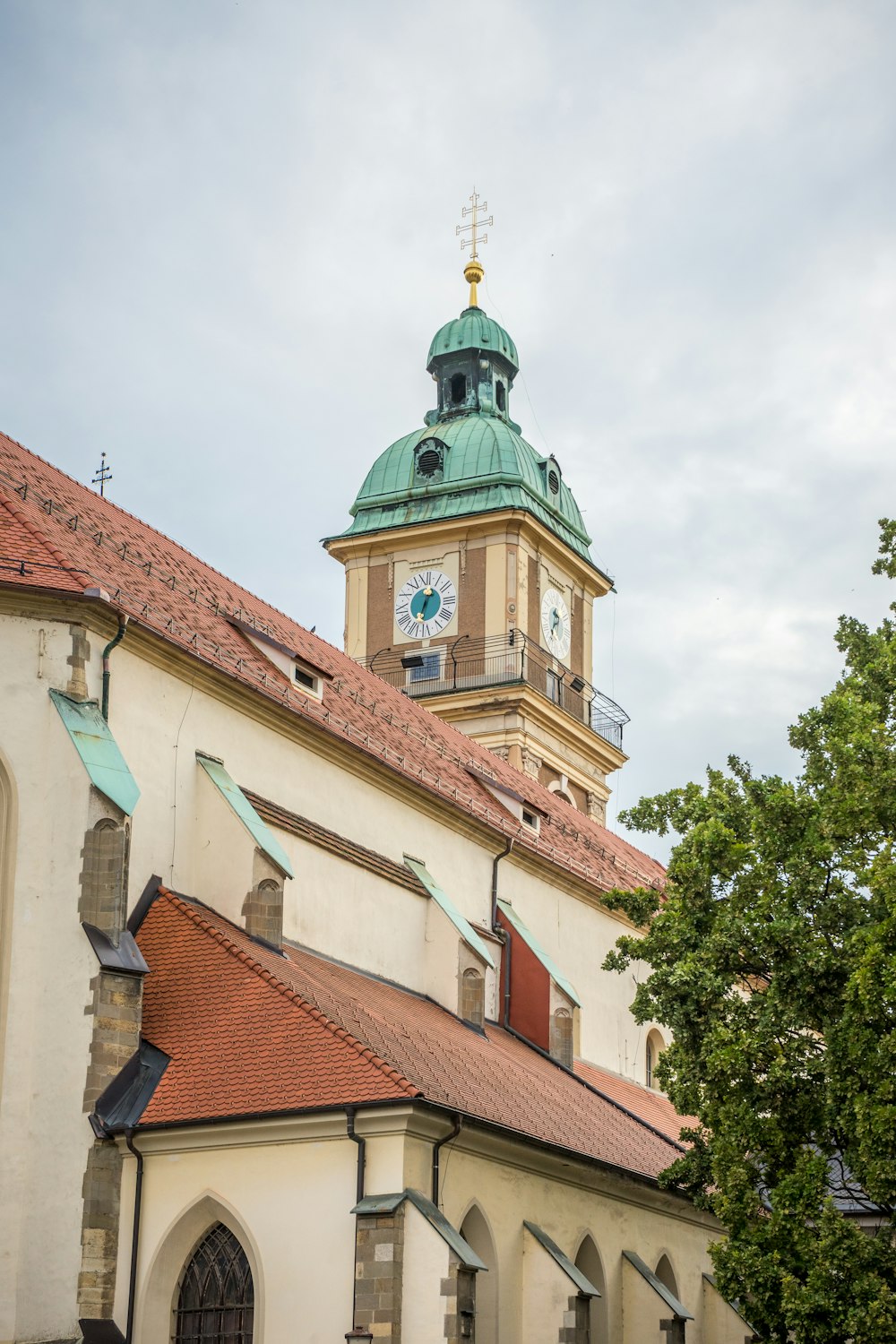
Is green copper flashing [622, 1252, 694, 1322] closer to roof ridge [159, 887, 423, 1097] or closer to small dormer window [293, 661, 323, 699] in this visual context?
roof ridge [159, 887, 423, 1097]

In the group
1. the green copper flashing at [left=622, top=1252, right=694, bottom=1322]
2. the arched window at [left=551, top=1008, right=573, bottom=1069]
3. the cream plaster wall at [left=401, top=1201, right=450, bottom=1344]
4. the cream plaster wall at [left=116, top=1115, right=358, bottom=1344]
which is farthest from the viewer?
the arched window at [left=551, top=1008, right=573, bottom=1069]

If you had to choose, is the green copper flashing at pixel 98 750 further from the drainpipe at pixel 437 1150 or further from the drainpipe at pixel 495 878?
the drainpipe at pixel 495 878

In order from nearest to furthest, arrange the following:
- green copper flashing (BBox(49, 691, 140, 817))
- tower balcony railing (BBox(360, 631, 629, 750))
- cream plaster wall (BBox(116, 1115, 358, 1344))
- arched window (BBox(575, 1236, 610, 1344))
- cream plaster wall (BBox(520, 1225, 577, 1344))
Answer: cream plaster wall (BBox(116, 1115, 358, 1344)) < green copper flashing (BBox(49, 691, 140, 817)) < cream plaster wall (BBox(520, 1225, 577, 1344)) < arched window (BBox(575, 1236, 610, 1344)) < tower balcony railing (BBox(360, 631, 629, 750))

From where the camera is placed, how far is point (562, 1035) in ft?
100

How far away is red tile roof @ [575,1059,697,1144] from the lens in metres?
31.6

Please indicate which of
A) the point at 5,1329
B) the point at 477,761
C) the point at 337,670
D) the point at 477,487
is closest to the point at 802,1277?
the point at 5,1329

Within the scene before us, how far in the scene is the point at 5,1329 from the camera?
63.3 ft

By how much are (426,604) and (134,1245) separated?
34465 mm

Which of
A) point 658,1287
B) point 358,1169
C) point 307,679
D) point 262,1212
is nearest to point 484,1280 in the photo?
point 358,1169

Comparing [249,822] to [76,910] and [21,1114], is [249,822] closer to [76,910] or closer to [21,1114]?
[76,910]

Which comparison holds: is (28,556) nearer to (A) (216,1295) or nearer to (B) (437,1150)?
(B) (437,1150)

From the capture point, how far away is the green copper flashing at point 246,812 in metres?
23.7

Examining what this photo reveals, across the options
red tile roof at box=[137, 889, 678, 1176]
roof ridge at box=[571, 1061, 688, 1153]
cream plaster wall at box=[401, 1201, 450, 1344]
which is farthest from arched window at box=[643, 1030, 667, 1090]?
cream plaster wall at box=[401, 1201, 450, 1344]

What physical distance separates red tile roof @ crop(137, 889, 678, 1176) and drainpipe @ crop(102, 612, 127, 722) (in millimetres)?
2371
